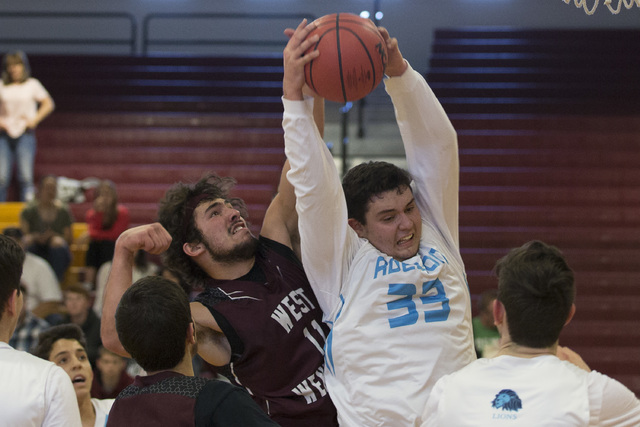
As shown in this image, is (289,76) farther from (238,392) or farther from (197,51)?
(197,51)

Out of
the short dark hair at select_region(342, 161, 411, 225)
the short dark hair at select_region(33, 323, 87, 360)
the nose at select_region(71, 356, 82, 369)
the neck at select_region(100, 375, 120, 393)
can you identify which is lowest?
the neck at select_region(100, 375, 120, 393)

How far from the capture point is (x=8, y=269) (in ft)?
8.09

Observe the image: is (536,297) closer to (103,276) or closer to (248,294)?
(248,294)

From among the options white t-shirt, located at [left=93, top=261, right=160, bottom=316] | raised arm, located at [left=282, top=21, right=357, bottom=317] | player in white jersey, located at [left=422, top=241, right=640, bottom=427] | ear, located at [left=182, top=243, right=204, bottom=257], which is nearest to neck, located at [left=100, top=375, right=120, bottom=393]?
white t-shirt, located at [left=93, top=261, right=160, bottom=316]

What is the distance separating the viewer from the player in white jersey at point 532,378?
2238mm

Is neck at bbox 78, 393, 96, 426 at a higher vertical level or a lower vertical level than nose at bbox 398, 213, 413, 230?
lower

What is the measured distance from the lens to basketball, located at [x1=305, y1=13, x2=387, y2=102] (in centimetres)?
276

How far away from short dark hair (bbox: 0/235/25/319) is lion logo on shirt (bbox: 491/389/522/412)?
4.56ft

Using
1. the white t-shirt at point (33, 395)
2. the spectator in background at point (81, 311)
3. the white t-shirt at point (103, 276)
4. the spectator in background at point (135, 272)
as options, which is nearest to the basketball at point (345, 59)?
the white t-shirt at point (33, 395)

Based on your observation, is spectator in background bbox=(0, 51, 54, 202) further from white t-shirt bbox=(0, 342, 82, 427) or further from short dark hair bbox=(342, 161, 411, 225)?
white t-shirt bbox=(0, 342, 82, 427)

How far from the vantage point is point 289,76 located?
2775 mm

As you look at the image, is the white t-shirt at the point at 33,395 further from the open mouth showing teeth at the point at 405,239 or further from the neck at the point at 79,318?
the neck at the point at 79,318

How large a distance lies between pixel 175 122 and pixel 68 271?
3.90 meters

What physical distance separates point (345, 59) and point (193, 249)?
97cm
